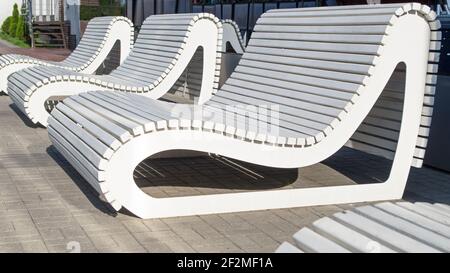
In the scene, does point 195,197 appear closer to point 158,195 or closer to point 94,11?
point 158,195

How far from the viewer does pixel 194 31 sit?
8297 millimetres

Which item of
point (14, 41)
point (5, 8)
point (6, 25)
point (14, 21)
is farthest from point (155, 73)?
point (5, 8)

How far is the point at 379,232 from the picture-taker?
2.76 metres

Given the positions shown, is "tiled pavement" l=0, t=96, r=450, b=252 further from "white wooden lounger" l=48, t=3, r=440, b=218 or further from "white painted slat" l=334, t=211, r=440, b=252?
"white painted slat" l=334, t=211, r=440, b=252

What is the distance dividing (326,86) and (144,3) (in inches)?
586

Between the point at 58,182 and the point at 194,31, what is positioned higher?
the point at 194,31

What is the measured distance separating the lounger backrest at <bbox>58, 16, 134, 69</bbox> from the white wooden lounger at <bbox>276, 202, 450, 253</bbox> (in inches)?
334

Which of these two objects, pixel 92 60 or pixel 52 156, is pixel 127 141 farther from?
pixel 92 60

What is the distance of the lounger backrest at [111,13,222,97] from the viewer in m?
8.30

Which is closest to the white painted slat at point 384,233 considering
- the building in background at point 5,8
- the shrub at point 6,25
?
the shrub at point 6,25

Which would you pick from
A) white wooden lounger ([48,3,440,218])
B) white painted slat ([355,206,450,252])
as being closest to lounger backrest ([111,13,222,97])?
white wooden lounger ([48,3,440,218])

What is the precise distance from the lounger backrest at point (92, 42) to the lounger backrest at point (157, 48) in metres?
1.30

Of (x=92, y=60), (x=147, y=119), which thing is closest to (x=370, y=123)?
(x=147, y=119)

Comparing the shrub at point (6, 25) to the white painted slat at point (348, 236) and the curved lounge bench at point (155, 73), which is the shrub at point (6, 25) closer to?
the curved lounge bench at point (155, 73)
